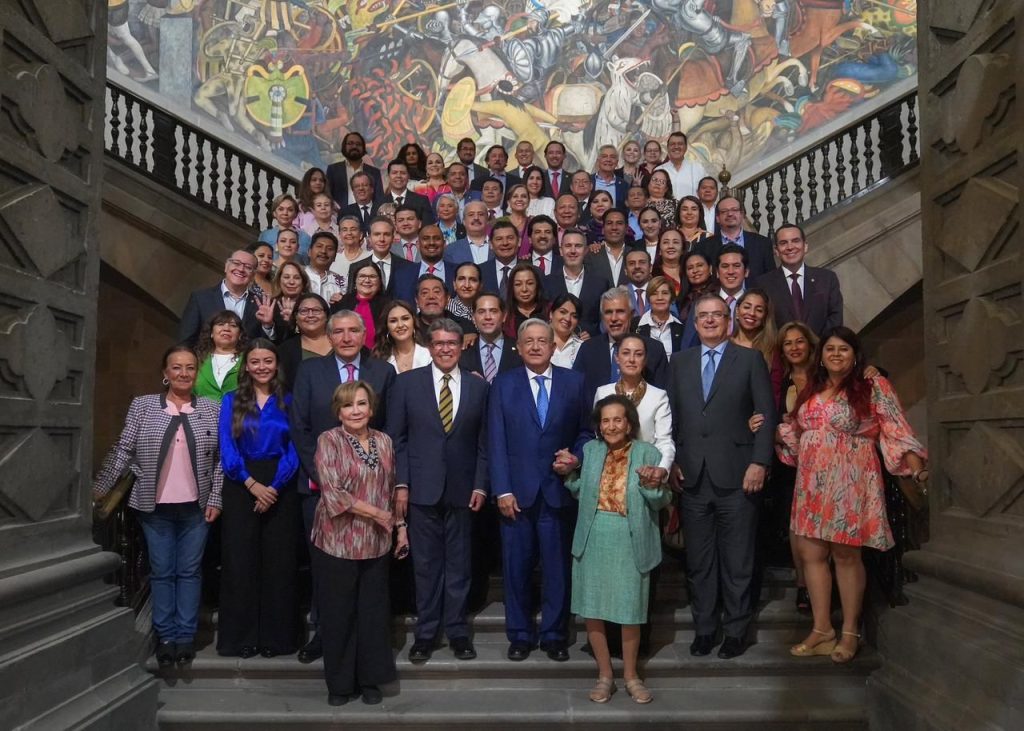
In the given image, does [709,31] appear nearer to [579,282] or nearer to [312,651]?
[579,282]

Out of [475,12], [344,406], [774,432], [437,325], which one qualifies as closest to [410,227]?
[437,325]

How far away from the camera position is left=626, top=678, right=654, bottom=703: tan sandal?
4.16m

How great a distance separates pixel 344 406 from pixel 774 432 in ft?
6.82

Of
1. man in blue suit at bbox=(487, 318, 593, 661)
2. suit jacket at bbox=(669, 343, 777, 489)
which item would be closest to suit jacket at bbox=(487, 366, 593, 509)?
man in blue suit at bbox=(487, 318, 593, 661)

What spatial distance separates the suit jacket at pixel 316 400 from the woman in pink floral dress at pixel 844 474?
6.90 ft

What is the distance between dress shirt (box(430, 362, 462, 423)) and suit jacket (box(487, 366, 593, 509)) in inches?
6.6

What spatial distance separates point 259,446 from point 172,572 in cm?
72

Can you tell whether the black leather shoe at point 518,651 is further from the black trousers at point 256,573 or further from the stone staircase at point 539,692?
the black trousers at point 256,573

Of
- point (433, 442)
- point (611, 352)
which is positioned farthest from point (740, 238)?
point (433, 442)

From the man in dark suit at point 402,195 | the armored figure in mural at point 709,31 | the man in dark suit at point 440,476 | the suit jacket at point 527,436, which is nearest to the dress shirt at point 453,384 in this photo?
the man in dark suit at point 440,476

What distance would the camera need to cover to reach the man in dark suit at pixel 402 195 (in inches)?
312

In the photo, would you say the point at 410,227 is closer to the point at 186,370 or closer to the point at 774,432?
the point at 186,370

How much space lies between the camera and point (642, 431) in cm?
459

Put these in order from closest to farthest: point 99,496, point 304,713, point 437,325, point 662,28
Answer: point 304,713
point 99,496
point 437,325
point 662,28
